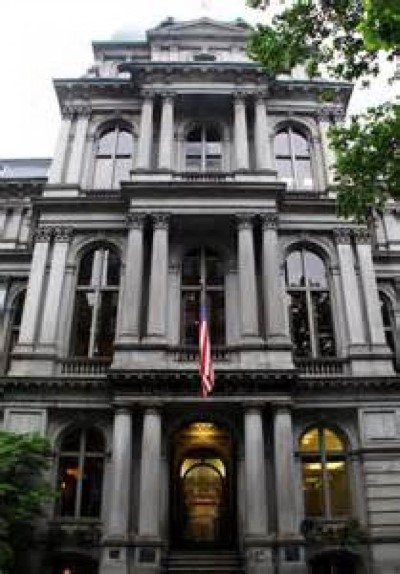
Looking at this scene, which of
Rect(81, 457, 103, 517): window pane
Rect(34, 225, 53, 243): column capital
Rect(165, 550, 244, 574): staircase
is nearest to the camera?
Rect(165, 550, 244, 574): staircase

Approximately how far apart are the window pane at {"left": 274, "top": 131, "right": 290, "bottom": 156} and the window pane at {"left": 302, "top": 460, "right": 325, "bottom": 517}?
14556 millimetres

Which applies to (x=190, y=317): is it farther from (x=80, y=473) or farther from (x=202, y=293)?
(x=80, y=473)

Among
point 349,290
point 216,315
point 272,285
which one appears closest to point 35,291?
point 216,315

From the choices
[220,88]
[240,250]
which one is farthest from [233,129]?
[240,250]

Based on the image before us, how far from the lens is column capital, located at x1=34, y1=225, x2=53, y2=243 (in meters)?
25.7

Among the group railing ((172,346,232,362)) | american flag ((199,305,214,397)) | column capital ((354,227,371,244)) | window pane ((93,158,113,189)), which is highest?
window pane ((93,158,113,189))

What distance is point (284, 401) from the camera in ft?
70.0

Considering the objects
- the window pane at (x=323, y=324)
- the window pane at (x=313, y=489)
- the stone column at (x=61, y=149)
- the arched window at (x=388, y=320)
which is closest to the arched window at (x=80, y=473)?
the window pane at (x=313, y=489)

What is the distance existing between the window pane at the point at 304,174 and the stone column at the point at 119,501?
44.1 ft

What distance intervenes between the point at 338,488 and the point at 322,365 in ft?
14.3

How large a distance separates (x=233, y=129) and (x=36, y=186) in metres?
10.5

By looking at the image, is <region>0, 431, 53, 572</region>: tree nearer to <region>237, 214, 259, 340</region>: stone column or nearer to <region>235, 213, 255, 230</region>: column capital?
<region>237, 214, 259, 340</region>: stone column

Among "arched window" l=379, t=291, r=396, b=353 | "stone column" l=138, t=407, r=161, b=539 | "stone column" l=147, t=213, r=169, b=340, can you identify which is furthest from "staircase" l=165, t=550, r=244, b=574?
"arched window" l=379, t=291, r=396, b=353

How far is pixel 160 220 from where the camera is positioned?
83.1ft
